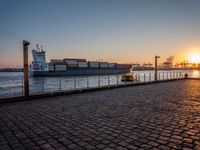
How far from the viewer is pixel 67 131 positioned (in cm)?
387

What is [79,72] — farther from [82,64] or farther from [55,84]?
[55,84]

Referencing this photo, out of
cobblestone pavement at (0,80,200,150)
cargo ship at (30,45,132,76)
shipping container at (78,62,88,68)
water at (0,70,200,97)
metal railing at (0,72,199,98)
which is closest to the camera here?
cobblestone pavement at (0,80,200,150)

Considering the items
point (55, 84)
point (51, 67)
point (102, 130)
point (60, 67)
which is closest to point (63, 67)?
point (60, 67)

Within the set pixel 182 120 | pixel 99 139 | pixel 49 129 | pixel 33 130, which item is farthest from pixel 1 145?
pixel 182 120

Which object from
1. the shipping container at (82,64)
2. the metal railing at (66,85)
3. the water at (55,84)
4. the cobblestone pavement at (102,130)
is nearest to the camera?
the cobblestone pavement at (102,130)

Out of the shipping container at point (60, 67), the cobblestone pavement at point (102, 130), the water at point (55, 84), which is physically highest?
the shipping container at point (60, 67)

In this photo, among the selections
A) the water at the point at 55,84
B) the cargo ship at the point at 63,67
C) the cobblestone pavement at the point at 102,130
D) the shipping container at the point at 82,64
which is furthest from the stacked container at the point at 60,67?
the cobblestone pavement at the point at 102,130

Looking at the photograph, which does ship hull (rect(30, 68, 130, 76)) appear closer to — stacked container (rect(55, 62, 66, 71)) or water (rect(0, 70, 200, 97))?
stacked container (rect(55, 62, 66, 71))

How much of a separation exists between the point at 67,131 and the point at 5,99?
5548 mm

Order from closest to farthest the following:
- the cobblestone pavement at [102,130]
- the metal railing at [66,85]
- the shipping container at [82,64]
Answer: the cobblestone pavement at [102,130] → the metal railing at [66,85] → the shipping container at [82,64]

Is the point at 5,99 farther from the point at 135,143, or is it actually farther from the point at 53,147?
the point at 135,143

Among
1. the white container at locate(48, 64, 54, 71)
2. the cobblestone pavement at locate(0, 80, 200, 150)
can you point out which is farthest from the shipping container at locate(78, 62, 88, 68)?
the cobblestone pavement at locate(0, 80, 200, 150)

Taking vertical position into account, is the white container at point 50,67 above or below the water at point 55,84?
above

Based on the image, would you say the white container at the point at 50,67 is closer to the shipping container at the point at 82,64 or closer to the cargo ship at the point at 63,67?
the cargo ship at the point at 63,67
